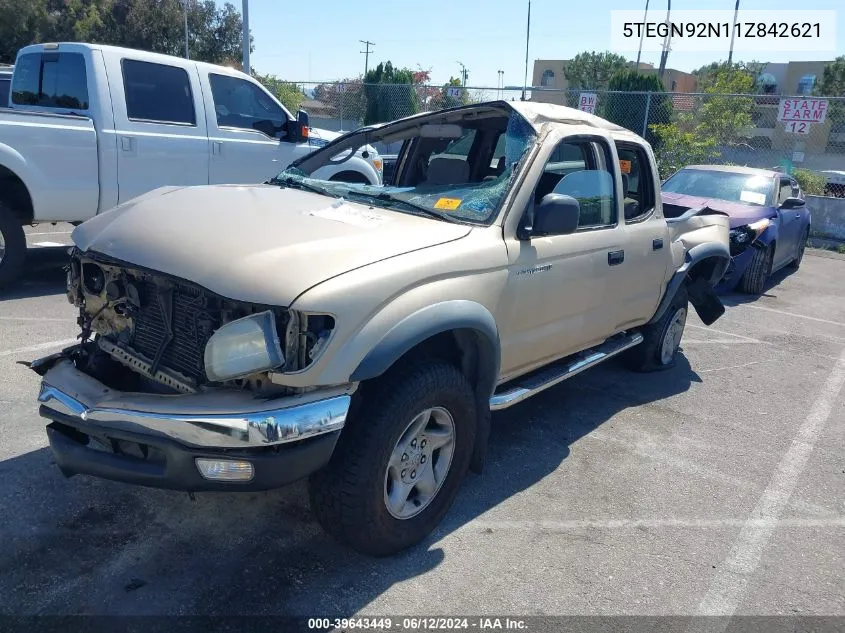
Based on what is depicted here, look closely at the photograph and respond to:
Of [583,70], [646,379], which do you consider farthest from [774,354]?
[583,70]

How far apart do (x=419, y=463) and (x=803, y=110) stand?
1448 cm

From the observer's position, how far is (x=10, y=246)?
6547 mm

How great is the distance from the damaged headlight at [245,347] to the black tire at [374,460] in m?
0.47

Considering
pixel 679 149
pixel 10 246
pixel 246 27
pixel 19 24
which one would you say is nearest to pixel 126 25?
pixel 19 24

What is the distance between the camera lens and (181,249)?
290cm

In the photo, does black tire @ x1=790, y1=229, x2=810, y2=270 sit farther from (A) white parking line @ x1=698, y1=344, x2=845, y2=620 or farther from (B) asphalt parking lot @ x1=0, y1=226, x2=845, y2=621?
(B) asphalt parking lot @ x1=0, y1=226, x2=845, y2=621

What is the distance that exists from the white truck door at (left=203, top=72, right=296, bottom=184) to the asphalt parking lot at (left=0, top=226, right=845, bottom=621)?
329cm

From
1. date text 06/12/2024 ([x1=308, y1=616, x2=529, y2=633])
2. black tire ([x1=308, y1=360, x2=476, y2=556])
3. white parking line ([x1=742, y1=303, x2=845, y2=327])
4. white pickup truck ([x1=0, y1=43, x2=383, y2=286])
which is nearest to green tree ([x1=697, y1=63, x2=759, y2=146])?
white parking line ([x1=742, y1=303, x2=845, y2=327])

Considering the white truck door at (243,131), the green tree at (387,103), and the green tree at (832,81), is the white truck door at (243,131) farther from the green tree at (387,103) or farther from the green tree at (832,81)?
the green tree at (832,81)

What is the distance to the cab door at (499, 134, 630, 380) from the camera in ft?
11.9

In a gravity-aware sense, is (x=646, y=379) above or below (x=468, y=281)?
below

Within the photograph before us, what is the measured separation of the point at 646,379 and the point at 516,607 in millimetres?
3342

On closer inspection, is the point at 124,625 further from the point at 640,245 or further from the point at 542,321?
the point at 640,245

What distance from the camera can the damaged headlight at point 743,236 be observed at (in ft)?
28.6
